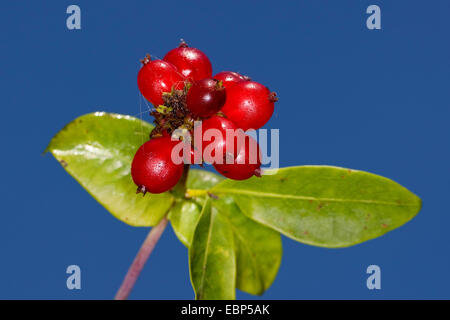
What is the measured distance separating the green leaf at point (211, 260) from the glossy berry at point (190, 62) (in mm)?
447

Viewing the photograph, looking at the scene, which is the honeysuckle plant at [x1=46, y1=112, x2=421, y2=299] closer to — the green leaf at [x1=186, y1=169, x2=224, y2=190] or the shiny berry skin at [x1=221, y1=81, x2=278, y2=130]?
the green leaf at [x1=186, y1=169, x2=224, y2=190]

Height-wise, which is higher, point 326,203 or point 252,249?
point 326,203

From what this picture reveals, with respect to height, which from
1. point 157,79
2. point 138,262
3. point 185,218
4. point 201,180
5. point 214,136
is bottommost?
point 138,262

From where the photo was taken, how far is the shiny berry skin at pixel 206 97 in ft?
3.58

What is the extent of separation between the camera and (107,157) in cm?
151

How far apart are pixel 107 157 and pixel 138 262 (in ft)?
1.22

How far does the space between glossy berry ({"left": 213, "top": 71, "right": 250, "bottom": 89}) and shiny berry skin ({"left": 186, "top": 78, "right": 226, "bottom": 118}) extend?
4.2 inches

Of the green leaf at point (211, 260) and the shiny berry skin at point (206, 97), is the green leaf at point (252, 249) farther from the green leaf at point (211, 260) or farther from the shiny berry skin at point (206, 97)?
the shiny berry skin at point (206, 97)

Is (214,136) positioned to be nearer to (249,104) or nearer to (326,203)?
(249,104)

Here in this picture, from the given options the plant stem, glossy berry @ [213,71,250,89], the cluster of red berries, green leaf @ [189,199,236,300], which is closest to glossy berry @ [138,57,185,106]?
the cluster of red berries

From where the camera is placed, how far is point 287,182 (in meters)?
1.49

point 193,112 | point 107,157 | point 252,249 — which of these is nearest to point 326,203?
Answer: point 252,249
